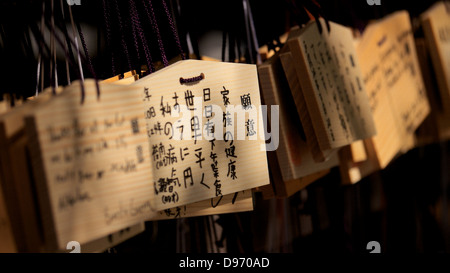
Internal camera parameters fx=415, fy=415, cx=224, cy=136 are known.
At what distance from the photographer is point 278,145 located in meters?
0.84

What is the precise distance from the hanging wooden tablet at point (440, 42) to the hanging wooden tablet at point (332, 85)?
1.16 ft

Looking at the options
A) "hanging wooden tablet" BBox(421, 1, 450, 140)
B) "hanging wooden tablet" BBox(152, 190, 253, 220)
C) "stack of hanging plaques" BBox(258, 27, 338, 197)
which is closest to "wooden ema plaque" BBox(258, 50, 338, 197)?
"stack of hanging plaques" BBox(258, 27, 338, 197)

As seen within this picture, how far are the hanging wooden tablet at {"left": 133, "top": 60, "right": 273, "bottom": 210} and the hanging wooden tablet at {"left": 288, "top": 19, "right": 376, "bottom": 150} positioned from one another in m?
0.14

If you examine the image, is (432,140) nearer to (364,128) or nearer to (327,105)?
(364,128)

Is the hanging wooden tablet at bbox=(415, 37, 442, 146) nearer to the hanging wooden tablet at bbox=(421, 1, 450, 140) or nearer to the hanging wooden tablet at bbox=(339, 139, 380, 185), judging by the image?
the hanging wooden tablet at bbox=(421, 1, 450, 140)

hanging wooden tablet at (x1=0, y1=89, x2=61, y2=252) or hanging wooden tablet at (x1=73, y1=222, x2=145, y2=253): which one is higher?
hanging wooden tablet at (x1=0, y1=89, x2=61, y2=252)

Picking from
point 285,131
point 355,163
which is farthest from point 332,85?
point 355,163

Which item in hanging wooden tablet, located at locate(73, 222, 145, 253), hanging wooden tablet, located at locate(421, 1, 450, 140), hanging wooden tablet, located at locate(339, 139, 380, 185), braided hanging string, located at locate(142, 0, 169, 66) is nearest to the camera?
hanging wooden tablet, located at locate(73, 222, 145, 253)

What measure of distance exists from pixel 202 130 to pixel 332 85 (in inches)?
14.9

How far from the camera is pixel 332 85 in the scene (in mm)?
926

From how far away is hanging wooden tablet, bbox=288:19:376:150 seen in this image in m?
0.84

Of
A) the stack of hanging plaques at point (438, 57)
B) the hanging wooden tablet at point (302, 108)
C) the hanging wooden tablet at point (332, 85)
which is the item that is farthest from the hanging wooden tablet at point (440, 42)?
the hanging wooden tablet at point (302, 108)

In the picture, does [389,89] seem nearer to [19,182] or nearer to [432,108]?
[432,108]

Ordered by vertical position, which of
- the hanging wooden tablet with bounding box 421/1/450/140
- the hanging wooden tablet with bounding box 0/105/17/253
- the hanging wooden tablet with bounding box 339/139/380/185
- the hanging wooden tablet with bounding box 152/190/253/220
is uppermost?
the hanging wooden tablet with bounding box 421/1/450/140
